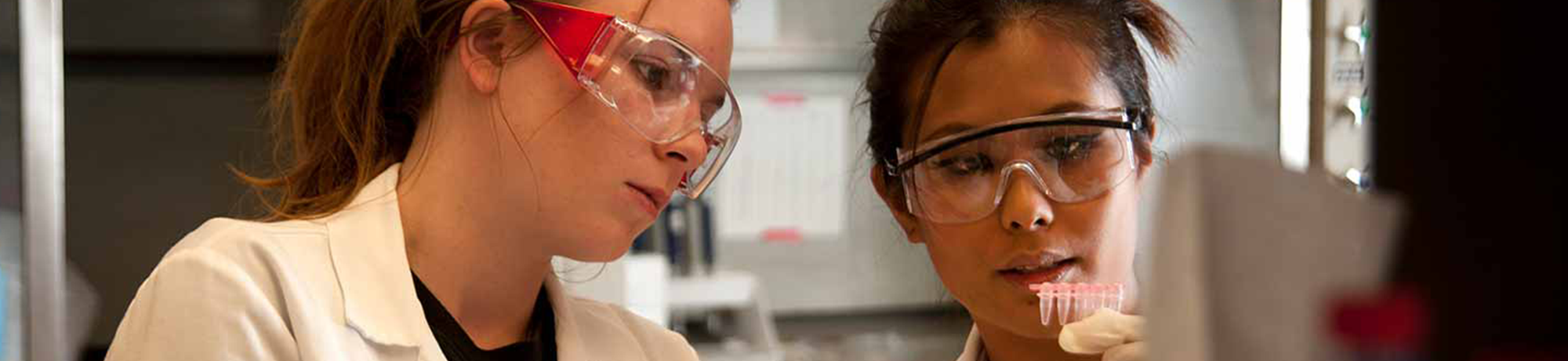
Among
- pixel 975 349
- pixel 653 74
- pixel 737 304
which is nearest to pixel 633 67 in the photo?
pixel 653 74

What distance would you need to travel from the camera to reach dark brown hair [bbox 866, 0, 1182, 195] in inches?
58.2

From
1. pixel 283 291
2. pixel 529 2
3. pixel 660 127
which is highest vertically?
pixel 529 2

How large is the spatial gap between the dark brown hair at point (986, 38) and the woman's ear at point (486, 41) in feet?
1.48

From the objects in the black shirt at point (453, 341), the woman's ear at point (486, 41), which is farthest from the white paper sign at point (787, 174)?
the woman's ear at point (486, 41)

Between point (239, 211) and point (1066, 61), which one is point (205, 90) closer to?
point (239, 211)

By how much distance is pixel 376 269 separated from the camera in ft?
4.60

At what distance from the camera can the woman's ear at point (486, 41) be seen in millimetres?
1398

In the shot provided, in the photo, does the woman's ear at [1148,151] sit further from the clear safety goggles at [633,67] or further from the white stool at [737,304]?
the white stool at [737,304]

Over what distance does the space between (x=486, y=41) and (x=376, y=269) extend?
26 cm

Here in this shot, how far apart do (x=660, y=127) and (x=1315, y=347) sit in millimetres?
1045

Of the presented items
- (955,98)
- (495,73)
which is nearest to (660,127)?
(495,73)

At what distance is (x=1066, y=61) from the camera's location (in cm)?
145

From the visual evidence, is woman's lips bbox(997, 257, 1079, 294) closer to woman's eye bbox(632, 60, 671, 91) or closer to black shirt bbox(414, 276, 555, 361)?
woman's eye bbox(632, 60, 671, 91)

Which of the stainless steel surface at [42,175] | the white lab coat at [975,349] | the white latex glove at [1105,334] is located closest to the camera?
the white latex glove at [1105,334]
